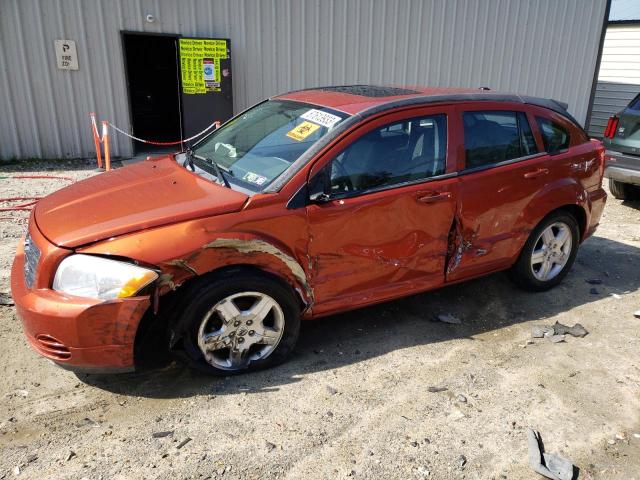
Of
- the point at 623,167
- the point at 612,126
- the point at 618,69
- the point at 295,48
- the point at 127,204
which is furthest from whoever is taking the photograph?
the point at 618,69

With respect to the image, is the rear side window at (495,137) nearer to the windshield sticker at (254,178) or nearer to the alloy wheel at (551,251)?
the alloy wheel at (551,251)

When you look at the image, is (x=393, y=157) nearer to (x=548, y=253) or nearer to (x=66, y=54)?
(x=548, y=253)

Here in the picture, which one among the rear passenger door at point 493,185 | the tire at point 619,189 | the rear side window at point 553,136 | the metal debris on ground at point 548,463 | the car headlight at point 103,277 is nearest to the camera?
the metal debris on ground at point 548,463

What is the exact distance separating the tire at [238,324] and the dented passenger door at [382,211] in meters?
0.28

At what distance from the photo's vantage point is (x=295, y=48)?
10.4 m

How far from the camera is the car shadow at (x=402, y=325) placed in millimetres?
3229

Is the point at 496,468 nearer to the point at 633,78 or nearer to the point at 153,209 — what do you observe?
the point at 153,209

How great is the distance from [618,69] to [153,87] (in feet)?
45.2

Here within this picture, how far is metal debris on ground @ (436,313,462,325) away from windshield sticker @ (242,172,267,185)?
6.08 feet

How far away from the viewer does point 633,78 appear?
15.8 m

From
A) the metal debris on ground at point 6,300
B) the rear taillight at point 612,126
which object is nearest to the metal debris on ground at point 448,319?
the metal debris on ground at point 6,300

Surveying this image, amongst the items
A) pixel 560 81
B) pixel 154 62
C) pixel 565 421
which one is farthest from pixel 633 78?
pixel 565 421

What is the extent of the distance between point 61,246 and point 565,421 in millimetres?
2990

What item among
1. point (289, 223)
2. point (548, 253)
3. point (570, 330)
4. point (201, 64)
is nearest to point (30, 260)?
point (289, 223)
